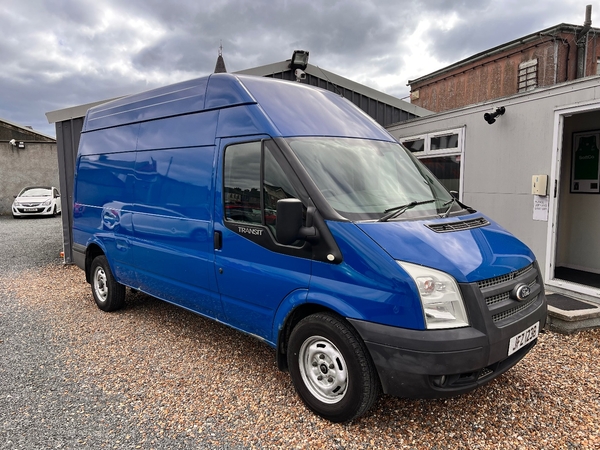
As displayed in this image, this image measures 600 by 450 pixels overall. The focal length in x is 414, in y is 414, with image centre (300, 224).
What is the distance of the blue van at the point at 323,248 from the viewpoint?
8.45 feet

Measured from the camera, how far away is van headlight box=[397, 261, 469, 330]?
8.32 feet

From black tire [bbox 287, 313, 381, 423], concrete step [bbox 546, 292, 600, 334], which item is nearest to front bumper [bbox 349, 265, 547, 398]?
black tire [bbox 287, 313, 381, 423]

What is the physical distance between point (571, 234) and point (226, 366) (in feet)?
19.7

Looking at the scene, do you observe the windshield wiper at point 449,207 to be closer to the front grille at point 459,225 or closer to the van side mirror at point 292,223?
the front grille at point 459,225

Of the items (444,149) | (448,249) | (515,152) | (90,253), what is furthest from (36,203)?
(448,249)

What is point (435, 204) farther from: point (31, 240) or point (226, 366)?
point (31, 240)

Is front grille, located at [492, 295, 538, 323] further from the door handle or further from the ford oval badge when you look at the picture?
the door handle

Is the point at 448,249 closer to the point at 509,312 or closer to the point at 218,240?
the point at 509,312

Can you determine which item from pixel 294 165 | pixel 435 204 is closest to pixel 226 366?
pixel 294 165

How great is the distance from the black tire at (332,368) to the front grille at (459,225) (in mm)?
912

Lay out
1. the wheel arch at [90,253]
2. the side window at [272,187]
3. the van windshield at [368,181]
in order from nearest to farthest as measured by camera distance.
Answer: the van windshield at [368,181] → the side window at [272,187] → the wheel arch at [90,253]

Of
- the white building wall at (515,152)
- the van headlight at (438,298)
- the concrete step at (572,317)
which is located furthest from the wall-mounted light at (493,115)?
the van headlight at (438,298)

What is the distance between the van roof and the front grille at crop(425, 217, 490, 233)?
3.70ft

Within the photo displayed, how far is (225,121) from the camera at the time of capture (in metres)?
3.65
